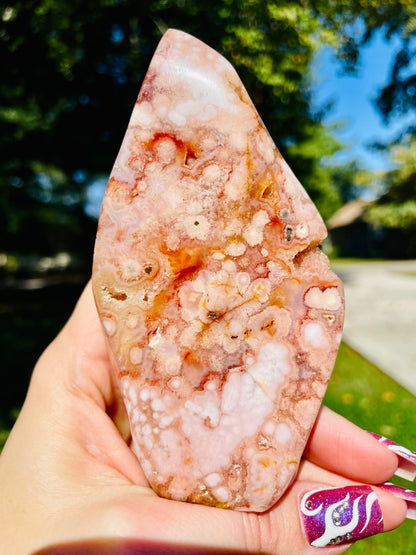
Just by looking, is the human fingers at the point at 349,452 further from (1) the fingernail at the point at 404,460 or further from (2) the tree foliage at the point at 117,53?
(2) the tree foliage at the point at 117,53

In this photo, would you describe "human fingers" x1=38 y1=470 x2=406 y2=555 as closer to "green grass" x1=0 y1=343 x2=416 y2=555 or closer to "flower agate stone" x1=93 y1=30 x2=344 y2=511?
"flower agate stone" x1=93 y1=30 x2=344 y2=511

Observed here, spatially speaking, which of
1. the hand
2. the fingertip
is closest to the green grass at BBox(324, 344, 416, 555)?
the fingertip

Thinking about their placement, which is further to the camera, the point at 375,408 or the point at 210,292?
the point at 375,408

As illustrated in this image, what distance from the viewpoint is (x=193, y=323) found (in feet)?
4.07

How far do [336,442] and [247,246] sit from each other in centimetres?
71

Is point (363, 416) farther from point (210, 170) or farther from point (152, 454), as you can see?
point (210, 170)

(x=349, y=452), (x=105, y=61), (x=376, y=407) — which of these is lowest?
(x=376, y=407)

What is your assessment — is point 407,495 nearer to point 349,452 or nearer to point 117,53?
point 349,452

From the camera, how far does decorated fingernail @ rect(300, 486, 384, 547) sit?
1.24 meters

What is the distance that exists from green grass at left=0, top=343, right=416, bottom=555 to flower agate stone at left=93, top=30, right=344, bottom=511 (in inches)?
37.5

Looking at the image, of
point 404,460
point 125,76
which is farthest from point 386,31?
point 404,460

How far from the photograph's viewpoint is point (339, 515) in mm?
1252

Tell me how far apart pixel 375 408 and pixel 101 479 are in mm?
2256

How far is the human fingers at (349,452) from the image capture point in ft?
4.50
